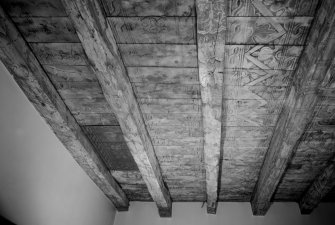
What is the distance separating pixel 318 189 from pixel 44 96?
325cm

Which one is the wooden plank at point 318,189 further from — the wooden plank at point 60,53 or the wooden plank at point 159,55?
the wooden plank at point 60,53

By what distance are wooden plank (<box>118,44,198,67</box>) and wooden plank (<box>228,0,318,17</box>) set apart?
1.08 feet

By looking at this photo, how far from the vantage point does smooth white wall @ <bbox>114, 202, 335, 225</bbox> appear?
11.6 feet

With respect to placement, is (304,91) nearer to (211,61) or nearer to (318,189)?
(211,61)

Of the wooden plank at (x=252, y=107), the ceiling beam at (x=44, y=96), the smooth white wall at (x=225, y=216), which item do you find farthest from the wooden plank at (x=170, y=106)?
the smooth white wall at (x=225, y=216)

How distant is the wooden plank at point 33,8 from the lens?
1341 mm

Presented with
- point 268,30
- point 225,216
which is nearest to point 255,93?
point 268,30

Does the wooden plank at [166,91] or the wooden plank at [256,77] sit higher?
the wooden plank at [256,77]

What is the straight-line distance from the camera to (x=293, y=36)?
140 centimetres

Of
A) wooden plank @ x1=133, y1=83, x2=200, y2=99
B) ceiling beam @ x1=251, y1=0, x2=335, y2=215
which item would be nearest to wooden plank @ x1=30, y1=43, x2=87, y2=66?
wooden plank @ x1=133, y1=83, x2=200, y2=99

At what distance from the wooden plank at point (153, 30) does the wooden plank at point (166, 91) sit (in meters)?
0.39

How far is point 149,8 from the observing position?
51.8 inches

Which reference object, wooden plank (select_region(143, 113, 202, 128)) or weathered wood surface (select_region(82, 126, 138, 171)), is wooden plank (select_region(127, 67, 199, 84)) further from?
weathered wood surface (select_region(82, 126, 138, 171))

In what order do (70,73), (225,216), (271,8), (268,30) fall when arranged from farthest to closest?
(225,216)
(70,73)
(268,30)
(271,8)
